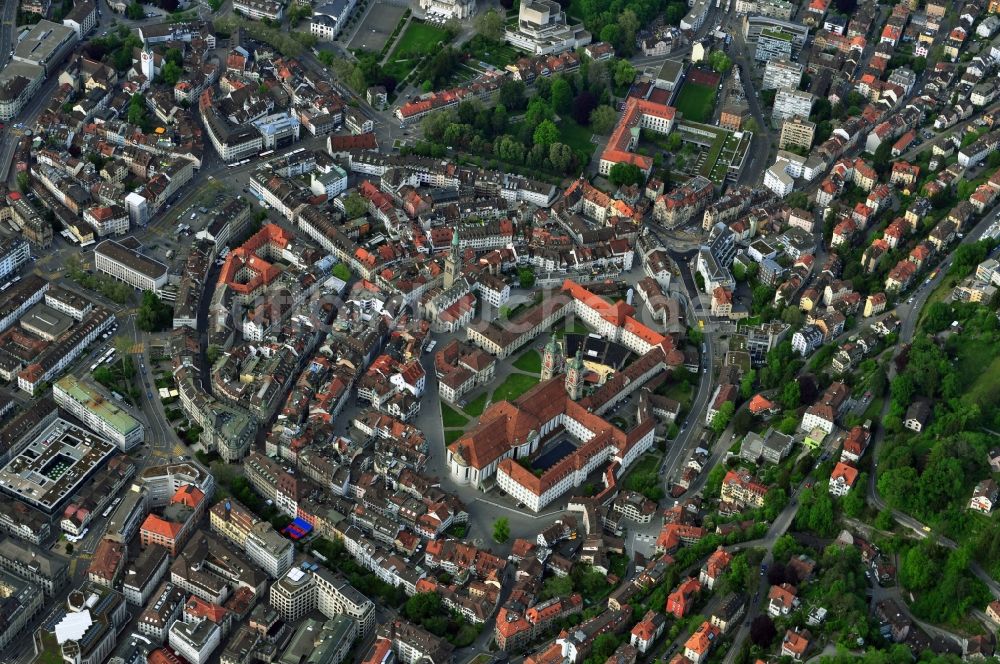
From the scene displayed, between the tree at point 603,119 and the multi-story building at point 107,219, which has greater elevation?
the tree at point 603,119

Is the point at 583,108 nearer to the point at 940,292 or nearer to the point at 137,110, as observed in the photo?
the point at 940,292

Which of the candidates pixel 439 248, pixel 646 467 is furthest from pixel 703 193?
pixel 646 467

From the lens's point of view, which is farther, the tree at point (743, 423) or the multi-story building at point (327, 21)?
the multi-story building at point (327, 21)

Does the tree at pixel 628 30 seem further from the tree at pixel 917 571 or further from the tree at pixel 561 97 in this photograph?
the tree at pixel 917 571

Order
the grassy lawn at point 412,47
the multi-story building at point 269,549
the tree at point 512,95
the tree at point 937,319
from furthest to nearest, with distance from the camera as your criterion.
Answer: the grassy lawn at point 412,47 < the tree at point 512,95 < the tree at point 937,319 < the multi-story building at point 269,549

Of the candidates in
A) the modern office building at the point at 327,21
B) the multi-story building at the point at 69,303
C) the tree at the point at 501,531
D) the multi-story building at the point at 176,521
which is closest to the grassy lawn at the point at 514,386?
the tree at the point at 501,531

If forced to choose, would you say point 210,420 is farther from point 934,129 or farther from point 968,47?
point 968,47
